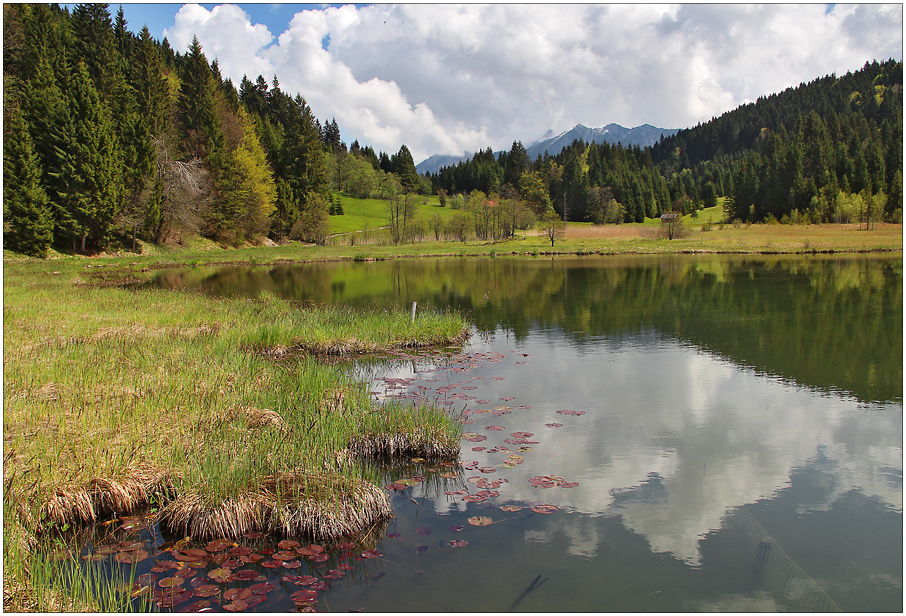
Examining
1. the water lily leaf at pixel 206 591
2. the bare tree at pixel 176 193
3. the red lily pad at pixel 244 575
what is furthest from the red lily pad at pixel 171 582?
the bare tree at pixel 176 193

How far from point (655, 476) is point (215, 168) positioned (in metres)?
64.5

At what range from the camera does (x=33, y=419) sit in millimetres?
8469

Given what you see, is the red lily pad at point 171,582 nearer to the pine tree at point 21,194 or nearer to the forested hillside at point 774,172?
the pine tree at point 21,194

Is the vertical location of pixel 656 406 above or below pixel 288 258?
below

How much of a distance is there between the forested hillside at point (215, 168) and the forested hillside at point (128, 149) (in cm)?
14

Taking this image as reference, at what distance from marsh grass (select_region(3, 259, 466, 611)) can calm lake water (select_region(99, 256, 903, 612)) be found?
2.59 feet

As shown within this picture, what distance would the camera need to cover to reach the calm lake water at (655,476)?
242 inches

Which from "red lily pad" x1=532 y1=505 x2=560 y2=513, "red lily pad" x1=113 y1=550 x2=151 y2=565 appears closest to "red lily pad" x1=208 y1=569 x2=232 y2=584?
"red lily pad" x1=113 y1=550 x2=151 y2=565

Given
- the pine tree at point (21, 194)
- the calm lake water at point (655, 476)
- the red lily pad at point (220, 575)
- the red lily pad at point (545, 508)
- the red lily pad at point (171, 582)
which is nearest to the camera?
the red lily pad at point (171, 582)

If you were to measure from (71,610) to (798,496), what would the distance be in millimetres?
8669

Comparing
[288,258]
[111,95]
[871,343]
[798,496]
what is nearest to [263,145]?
[111,95]

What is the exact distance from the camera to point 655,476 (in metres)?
8.78

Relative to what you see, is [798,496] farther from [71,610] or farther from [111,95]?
[111,95]

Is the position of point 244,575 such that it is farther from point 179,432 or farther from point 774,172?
point 774,172
